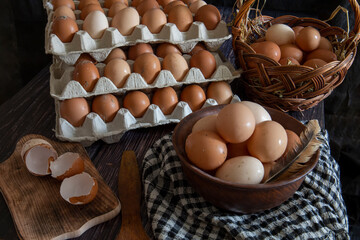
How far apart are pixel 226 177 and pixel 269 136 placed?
0.10m

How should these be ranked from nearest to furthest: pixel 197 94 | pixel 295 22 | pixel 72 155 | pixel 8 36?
pixel 72 155 < pixel 197 94 < pixel 295 22 < pixel 8 36

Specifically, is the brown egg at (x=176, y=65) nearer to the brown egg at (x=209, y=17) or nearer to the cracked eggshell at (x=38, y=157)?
the brown egg at (x=209, y=17)

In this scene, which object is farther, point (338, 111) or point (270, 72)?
point (338, 111)

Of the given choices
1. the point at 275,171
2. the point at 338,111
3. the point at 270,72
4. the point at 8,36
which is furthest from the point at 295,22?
the point at 8,36

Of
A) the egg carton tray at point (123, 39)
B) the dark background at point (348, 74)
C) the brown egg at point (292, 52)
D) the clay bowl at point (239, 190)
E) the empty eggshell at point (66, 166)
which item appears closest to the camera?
the clay bowl at point (239, 190)

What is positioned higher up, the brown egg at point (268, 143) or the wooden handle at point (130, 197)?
the brown egg at point (268, 143)

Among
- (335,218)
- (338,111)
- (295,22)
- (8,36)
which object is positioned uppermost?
(295,22)

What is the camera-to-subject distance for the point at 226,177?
0.57m

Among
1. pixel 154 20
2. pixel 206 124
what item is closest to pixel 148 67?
pixel 154 20

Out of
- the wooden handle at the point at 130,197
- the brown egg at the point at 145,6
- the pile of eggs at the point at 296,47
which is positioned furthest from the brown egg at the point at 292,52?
the wooden handle at the point at 130,197

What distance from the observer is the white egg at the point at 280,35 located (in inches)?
36.7

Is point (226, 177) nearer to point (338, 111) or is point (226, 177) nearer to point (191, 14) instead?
point (191, 14)

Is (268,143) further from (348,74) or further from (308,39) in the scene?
(348,74)

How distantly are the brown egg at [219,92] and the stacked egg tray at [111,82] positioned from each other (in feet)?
0.06
